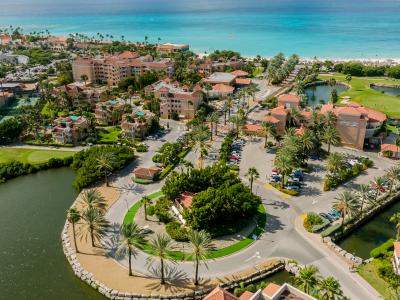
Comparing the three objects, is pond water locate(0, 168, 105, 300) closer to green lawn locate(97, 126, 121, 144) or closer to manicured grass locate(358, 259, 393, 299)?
green lawn locate(97, 126, 121, 144)

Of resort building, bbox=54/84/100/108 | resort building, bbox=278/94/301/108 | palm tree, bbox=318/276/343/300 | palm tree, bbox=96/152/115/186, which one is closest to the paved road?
palm tree, bbox=96/152/115/186

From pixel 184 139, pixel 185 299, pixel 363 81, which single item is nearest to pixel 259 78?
pixel 363 81

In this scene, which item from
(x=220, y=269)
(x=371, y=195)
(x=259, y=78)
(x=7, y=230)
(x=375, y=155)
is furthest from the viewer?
(x=259, y=78)

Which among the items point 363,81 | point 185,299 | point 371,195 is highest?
point 363,81

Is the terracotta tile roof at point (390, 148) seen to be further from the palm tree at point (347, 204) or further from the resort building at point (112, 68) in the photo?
the resort building at point (112, 68)

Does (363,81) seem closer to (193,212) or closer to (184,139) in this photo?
(184,139)

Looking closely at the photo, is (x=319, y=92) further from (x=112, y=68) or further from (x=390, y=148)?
(x=112, y=68)

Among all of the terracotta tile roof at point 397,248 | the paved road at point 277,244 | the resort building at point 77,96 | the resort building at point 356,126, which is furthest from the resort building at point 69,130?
the terracotta tile roof at point 397,248

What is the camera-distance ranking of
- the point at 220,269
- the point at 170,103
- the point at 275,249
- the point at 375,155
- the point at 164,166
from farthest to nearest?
1. the point at 170,103
2. the point at 375,155
3. the point at 164,166
4. the point at 275,249
5. the point at 220,269

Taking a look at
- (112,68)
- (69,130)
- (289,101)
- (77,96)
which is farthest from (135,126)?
(112,68)

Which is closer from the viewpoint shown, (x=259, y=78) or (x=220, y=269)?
(x=220, y=269)
